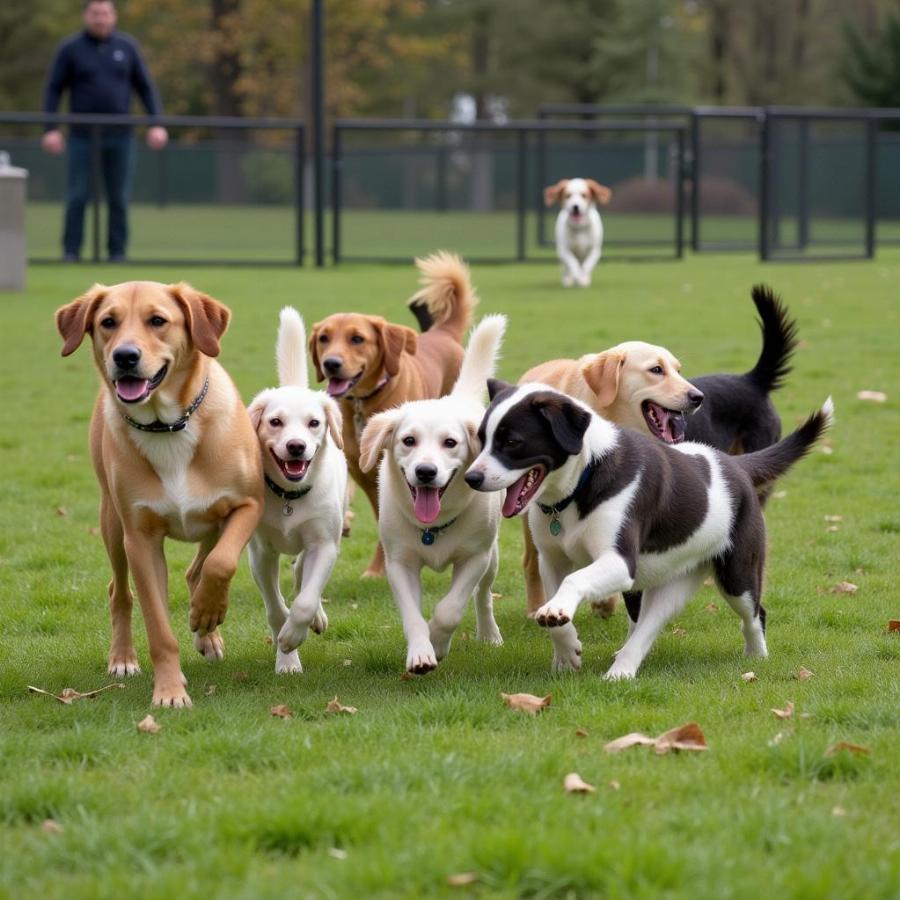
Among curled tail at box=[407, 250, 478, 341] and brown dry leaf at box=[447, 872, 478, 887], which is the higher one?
curled tail at box=[407, 250, 478, 341]

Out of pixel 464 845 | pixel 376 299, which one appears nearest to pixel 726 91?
pixel 376 299

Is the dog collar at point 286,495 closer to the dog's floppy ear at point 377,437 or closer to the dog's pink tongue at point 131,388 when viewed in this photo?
the dog's floppy ear at point 377,437

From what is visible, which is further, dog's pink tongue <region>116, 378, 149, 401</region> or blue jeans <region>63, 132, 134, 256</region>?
blue jeans <region>63, 132, 134, 256</region>

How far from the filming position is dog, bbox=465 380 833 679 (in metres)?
5.16

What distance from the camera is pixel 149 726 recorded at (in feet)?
15.3

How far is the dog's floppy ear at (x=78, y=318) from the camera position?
5.30 meters

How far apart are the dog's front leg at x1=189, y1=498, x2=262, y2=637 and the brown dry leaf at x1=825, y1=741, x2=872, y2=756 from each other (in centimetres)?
207

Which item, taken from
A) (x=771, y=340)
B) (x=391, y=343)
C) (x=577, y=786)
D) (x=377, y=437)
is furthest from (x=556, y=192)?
(x=577, y=786)

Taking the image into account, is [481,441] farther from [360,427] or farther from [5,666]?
[360,427]

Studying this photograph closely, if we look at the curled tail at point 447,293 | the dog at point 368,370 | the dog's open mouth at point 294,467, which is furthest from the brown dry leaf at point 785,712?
the curled tail at point 447,293

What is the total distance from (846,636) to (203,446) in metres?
2.57

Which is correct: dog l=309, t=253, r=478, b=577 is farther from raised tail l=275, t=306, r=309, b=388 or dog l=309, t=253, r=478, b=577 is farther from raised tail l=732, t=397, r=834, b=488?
raised tail l=732, t=397, r=834, b=488

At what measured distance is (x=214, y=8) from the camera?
53.6 meters

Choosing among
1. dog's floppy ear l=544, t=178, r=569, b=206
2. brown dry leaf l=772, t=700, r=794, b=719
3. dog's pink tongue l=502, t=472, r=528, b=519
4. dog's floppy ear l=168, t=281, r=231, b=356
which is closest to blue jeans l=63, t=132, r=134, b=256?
dog's floppy ear l=544, t=178, r=569, b=206
